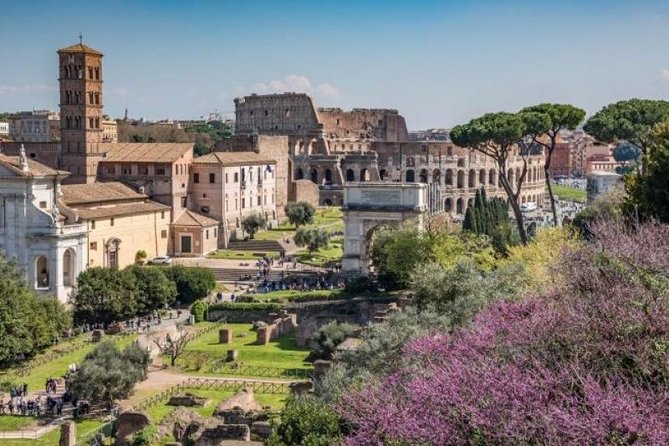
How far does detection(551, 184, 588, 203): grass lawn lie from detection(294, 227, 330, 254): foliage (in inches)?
2236

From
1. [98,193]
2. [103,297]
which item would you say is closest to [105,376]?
[103,297]

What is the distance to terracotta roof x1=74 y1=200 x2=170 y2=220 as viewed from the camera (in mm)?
51188

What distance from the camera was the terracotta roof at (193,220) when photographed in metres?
59.9

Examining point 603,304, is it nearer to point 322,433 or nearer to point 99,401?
point 322,433

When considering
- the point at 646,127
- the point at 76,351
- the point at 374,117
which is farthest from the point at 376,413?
the point at 374,117

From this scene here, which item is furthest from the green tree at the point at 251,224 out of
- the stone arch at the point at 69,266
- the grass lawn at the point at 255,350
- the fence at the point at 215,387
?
the fence at the point at 215,387

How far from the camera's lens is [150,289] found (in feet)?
149

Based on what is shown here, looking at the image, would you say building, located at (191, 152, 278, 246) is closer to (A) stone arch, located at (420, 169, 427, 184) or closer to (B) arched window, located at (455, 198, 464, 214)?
(A) stone arch, located at (420, 169, 427, 184)

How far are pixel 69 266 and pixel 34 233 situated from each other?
2365mm

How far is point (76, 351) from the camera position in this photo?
38938 mm

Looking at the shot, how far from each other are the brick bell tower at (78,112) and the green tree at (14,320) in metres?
25.3

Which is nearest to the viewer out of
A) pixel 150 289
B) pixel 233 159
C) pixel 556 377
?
pixel 556 377

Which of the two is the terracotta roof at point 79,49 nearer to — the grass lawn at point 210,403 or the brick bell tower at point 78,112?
the brick bell tower at point 78,112

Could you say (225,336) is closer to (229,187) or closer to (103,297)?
(103,297)
